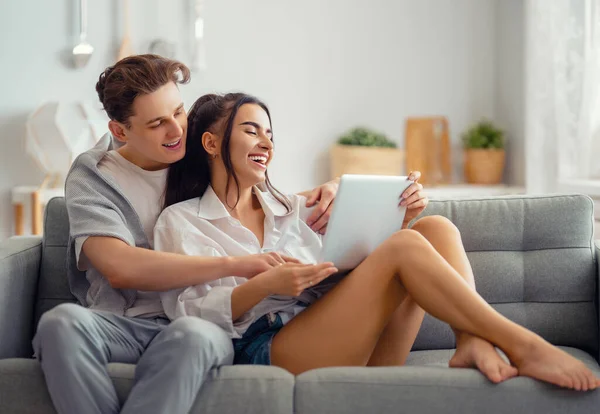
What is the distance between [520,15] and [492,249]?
224 centimetres

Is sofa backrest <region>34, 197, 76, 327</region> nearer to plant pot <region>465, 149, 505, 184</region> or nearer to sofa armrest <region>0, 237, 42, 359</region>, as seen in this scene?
sofa armrest <region>0, 237, 42, 359</region>

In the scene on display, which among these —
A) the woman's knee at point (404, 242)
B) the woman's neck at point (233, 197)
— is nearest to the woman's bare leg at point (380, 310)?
the woman's knee at point (404, 242)

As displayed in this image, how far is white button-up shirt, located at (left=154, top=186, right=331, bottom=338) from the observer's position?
1719 millimetres

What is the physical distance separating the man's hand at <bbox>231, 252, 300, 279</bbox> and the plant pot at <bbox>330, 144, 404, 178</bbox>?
210cm

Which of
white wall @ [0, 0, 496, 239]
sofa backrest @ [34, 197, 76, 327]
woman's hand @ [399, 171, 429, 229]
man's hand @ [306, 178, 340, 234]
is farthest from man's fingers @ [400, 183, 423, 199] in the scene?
white wall @ [0, 0, 496, 239]

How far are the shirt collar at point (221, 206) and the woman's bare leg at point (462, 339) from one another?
334mm

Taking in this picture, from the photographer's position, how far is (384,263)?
1671 millimetres

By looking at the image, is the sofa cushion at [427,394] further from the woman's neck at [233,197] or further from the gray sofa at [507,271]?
the woman's neck at [233,197]

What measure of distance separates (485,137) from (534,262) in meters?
2.06

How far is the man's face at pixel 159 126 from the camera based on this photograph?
183cm

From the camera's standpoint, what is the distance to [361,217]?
5.53ft

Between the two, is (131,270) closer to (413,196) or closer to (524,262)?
(413,196)

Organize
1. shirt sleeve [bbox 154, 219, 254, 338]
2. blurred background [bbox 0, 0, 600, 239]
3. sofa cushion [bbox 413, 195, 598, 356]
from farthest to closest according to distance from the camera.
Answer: blurred background [bbox 0, 0, 600, 239]
sofa cushion [bbox 413, 195, 598, 356]
shirt sleeve [bbox 154, 219, 254, 338]

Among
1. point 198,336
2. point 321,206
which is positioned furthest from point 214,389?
point 321,206
